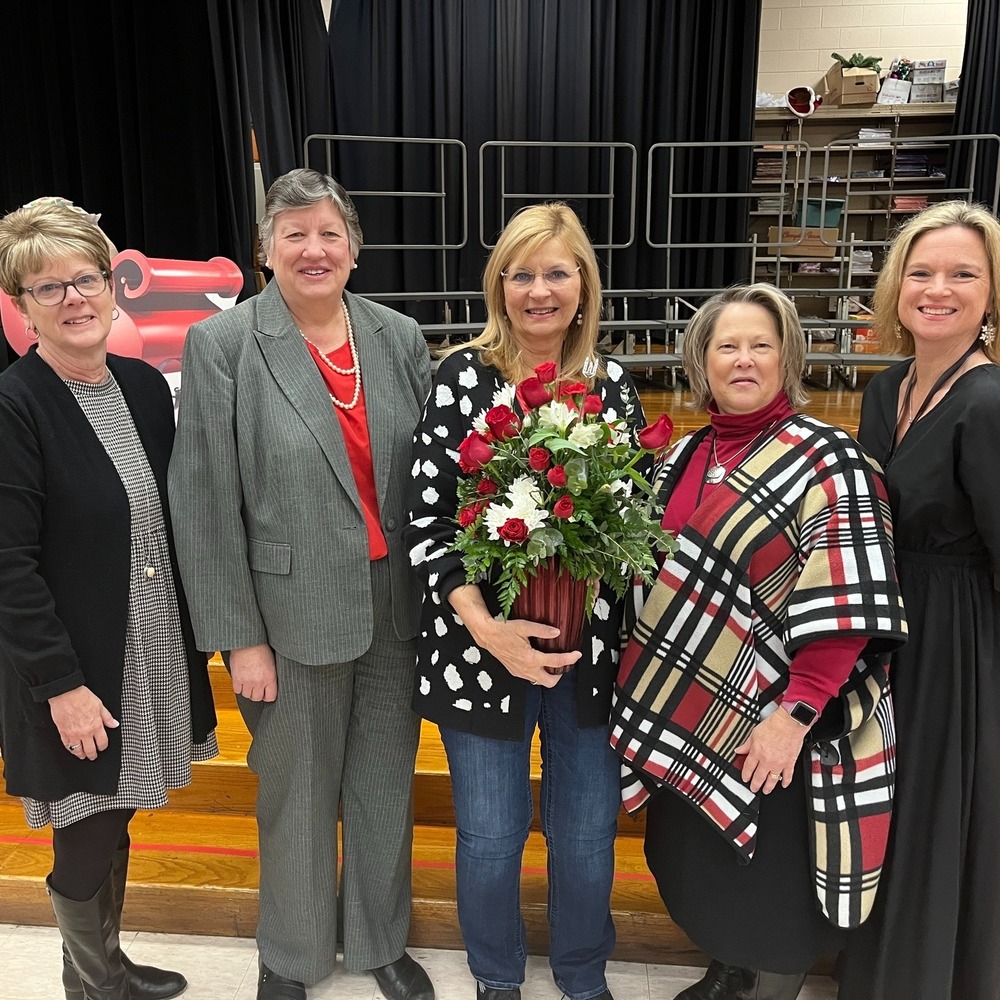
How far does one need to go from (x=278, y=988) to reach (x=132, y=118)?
3.29 m

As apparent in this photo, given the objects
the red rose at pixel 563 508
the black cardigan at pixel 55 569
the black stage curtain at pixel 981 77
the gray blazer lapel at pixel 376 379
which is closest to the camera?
the red rose at pixel 563 508

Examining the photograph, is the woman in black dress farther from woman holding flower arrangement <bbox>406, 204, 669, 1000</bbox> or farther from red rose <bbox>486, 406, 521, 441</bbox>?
red rose <bbox>486, 406, 521, 441</bbox>

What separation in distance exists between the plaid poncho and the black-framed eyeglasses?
3.35ft

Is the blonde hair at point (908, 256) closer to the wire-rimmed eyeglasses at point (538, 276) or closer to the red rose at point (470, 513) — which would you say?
the wire-rimmed eyeglasses at point (538, 276)

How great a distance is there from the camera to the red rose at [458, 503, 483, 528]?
1288 millimetres

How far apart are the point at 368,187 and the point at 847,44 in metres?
3.89

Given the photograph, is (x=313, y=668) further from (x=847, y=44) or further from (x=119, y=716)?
(x=847, y=44)

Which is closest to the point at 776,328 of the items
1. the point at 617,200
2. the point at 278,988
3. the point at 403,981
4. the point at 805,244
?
the point at 403,981

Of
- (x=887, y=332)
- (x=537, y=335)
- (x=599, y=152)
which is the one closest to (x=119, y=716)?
(x=537, y=335)

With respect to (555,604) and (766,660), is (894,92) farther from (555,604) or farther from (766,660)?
(555,604)

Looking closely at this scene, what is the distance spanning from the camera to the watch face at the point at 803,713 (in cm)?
134

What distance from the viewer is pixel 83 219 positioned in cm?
150

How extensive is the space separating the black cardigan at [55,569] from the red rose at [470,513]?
60cm

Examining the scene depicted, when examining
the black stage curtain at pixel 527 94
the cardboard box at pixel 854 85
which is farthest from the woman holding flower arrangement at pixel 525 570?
the cardboard box at pixel 854 85
